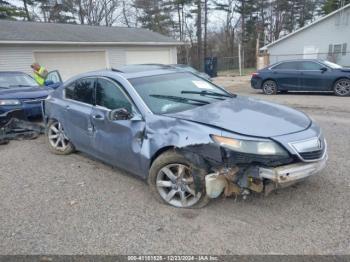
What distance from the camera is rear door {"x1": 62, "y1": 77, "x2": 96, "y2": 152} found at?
4.46 m

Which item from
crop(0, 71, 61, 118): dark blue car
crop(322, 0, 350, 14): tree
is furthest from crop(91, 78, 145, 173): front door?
crop(322, 0, 350, 14): tree

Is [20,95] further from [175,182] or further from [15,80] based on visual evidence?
[175,182]

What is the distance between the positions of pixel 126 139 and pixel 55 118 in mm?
2210

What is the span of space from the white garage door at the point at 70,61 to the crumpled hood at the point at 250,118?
13495 millimetres

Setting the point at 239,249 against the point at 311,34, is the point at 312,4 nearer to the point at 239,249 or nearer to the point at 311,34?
the point at 311,34

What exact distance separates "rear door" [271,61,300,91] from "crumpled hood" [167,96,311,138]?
28.3 ft

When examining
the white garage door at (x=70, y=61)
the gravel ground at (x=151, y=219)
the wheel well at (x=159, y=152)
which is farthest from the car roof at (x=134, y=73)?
the white garage door at (x=70, y=61)

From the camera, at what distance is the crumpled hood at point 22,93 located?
7304 mm

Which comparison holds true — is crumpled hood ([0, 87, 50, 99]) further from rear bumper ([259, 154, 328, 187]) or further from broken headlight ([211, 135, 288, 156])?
rear bumper ([259, 154, 328, 187])

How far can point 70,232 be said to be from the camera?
3.09 m

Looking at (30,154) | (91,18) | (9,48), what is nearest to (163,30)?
(91,18)

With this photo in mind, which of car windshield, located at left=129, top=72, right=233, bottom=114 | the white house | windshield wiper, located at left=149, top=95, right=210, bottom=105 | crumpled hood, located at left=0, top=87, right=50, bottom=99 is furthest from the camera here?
the white house

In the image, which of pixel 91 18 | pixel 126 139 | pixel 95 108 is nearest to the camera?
pixel 126 139

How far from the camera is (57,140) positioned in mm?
5492
